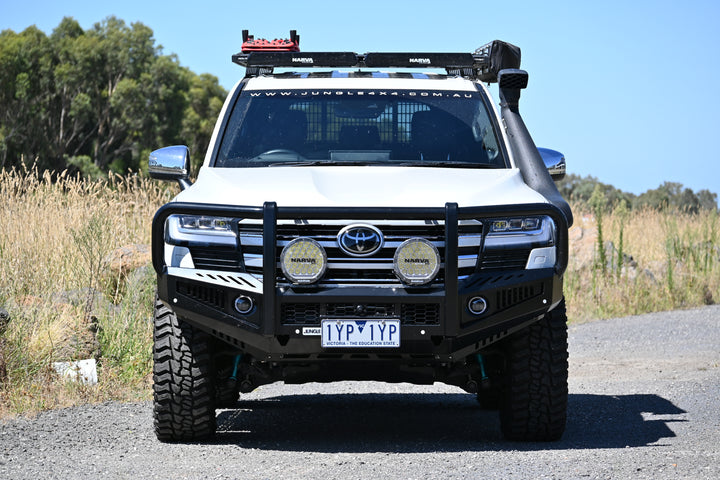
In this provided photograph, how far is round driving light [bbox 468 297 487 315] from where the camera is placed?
5902 millimetres

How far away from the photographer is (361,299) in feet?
18.9

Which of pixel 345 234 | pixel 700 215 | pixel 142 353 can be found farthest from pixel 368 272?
pixel 700 215

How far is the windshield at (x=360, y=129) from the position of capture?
7.07m

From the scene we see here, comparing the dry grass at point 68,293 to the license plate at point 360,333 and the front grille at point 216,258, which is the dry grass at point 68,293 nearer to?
the front grille at point 216,258

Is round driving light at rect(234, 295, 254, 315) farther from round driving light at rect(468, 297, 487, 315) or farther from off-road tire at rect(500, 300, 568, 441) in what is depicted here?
off-road tire at rect(500, 300, 568, 441)

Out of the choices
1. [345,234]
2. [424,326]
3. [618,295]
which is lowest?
[618,295]

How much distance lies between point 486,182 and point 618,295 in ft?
33.2

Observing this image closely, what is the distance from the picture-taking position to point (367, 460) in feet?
19.5

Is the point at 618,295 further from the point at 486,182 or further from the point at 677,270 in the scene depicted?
the point at 486,182

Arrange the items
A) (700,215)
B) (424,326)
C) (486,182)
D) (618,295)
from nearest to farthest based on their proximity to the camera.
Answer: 1. (424,326)
2. (486,182)
3. (618,295)
4. (700,215)

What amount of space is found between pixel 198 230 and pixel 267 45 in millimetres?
2742

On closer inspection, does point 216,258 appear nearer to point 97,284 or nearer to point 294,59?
point 294,59

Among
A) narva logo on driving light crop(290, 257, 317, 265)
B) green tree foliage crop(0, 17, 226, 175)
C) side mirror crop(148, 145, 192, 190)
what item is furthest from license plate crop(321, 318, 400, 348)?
green tree foliage crop(0, 17, 226, 175)

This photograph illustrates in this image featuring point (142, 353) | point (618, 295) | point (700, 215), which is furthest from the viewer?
point (700, 215)
